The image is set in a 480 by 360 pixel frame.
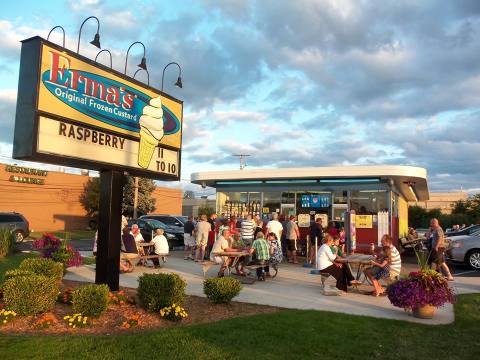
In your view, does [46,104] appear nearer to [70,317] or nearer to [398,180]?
[70,317]

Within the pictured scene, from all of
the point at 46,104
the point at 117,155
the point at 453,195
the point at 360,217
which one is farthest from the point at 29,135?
the point at 453,195

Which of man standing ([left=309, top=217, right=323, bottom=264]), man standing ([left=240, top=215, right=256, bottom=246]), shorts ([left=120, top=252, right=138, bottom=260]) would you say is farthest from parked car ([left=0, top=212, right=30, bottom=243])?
man standing ([left=309, top=217, right=323, bottom=264])

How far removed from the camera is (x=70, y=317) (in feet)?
22.1

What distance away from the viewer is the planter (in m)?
7.56

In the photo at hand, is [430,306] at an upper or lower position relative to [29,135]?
lower

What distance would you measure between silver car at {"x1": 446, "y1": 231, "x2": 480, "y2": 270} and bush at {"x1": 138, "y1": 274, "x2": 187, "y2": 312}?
11935 millimetres

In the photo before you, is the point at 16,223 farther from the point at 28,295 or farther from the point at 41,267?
the point at 28,295

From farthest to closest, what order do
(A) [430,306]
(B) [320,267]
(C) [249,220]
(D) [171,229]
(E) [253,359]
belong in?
(D) [171,229]
(C) [249,220]
(B) [320,267]
(A) [430,306]
(E) [253,359]

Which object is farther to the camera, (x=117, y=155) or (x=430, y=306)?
(x=117, y=155)

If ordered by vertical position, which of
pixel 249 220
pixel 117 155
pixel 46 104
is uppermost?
pixel 46 104

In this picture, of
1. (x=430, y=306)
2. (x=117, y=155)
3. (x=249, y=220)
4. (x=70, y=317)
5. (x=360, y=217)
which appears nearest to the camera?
(x=70, y=317)

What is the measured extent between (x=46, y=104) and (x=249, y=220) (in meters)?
9.50

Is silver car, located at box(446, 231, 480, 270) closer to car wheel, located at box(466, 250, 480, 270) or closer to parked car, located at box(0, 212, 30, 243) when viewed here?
car wheel, located at box(466, 250, 480, 270)

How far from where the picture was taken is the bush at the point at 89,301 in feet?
22.2
